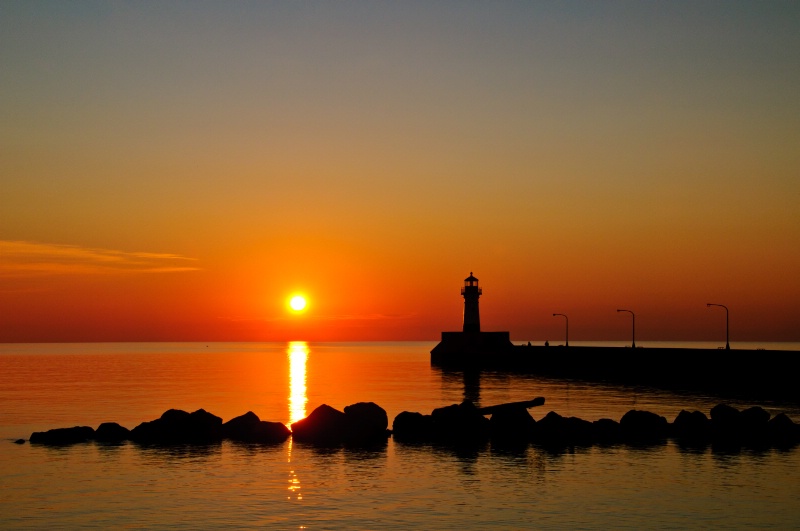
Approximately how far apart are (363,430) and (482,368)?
85.6m

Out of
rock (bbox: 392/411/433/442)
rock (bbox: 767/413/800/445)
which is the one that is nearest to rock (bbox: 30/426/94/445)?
rock (bbox: 392/411/433/442)

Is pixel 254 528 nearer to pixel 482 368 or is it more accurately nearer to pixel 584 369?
pixel 584 369

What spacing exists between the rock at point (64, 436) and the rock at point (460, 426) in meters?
14.9

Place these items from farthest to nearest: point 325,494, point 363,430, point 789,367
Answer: point 789,367 < point 363,430 < point 325,494

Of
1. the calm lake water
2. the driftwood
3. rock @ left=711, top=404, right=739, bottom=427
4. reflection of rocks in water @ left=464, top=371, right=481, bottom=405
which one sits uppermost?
the driftwood

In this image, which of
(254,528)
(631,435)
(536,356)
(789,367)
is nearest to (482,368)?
(536,356)

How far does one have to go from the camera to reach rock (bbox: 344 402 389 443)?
3528 cm

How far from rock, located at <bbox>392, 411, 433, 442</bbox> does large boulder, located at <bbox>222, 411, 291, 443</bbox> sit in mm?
4826

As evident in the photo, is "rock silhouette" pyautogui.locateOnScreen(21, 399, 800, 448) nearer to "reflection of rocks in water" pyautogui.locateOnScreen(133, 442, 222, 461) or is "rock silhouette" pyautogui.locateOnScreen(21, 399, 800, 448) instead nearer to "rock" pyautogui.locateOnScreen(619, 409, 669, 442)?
"rock" pyautogui.locateOnScreen(619, 409, 669, 442)

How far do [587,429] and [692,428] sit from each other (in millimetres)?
4613

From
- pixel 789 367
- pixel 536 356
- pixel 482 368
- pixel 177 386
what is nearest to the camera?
pixel 789 367

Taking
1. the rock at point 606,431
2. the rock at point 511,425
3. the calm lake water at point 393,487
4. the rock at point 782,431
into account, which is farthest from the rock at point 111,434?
the rock at point 782,431

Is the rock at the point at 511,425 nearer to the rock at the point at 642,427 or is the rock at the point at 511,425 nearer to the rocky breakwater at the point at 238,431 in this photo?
the rock at the point at 642,427

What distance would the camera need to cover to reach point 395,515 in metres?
22.5
